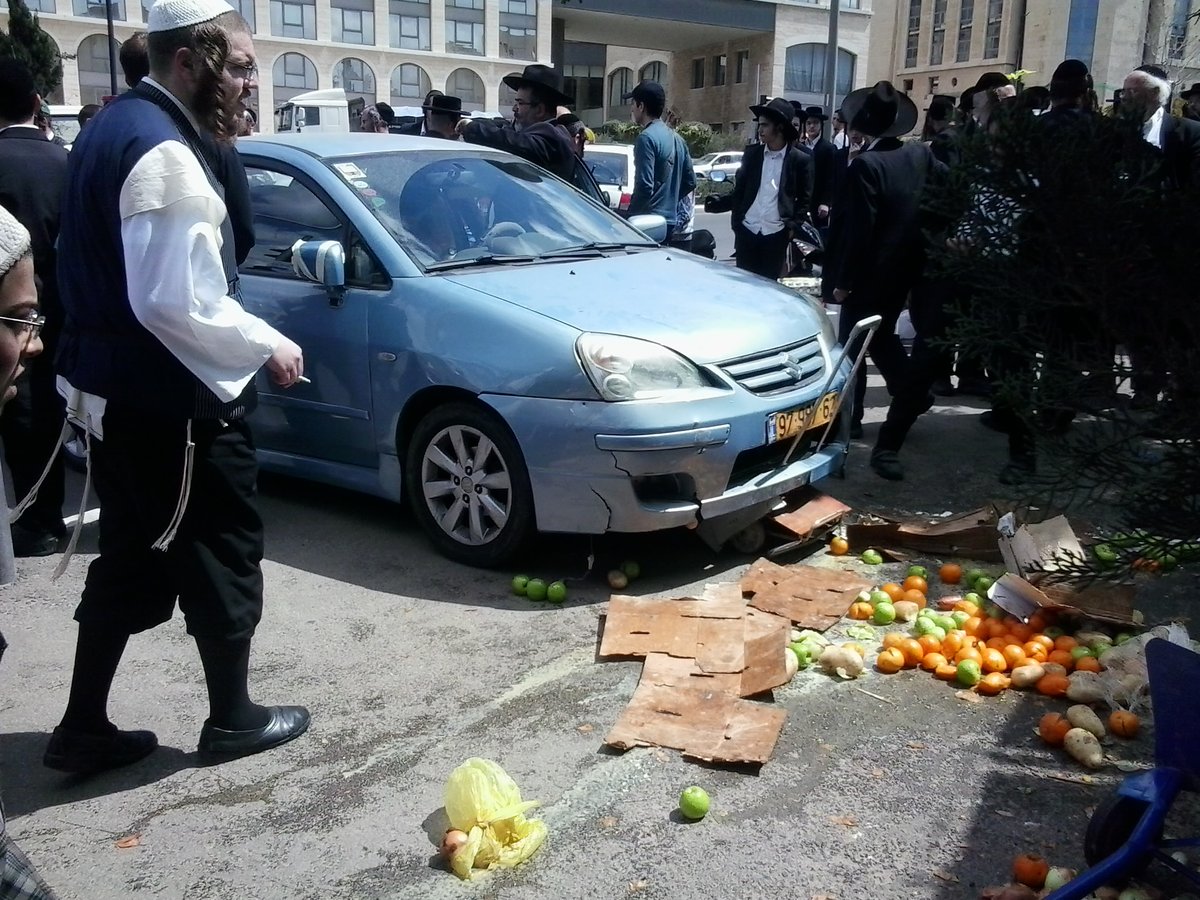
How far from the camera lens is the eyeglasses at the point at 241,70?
3.06m

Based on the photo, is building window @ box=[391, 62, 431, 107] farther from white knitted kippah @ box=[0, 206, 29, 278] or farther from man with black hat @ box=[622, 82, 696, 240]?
white knitted kippah @ box=[0, 206, 29, 278]

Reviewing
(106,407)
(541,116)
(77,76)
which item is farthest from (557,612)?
(77,76)

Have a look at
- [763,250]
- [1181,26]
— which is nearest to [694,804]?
[1181,26]

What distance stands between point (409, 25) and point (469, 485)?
231 ft

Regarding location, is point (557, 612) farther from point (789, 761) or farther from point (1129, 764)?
point (1129, 764)

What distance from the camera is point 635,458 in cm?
447

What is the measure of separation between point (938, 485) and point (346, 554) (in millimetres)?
3205

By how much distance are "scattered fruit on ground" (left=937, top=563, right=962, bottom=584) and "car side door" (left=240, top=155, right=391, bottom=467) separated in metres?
2.53

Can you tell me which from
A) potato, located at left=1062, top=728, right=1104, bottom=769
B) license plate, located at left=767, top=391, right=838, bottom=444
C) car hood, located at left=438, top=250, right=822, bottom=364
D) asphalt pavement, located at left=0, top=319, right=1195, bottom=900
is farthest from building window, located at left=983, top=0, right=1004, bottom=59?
potato, located at left=1062, top=728, right=1104, bottom=769

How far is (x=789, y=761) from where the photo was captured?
11.4 feet

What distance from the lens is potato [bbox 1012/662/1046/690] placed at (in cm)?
391

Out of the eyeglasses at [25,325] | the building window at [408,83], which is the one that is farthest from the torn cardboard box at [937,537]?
the building window at [408,83]

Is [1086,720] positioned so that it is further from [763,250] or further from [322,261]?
[763,250]

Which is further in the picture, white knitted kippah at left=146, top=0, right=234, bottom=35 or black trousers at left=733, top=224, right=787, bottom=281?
black trousers at left=733, top=224, right=787, bottom=281
